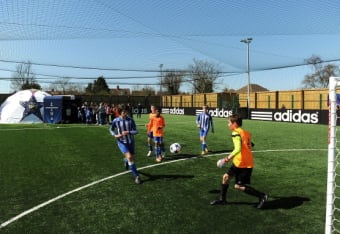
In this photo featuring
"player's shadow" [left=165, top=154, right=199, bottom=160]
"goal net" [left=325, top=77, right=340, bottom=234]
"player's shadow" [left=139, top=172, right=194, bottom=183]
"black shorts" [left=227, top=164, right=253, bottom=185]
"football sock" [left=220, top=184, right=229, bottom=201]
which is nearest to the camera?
"goal net" [left=325, top=77, right=340, bottom=234]

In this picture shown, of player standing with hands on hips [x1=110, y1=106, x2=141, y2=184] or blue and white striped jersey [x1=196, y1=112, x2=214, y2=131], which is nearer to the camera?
player standing with hands on hips [x1=110, y1=106, x2=141, y2=184]

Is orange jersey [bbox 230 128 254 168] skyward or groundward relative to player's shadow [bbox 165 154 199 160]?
skyward

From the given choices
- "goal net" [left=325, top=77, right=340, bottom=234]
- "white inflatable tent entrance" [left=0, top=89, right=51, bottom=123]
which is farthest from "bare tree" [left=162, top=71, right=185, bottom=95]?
"goal net" [left=325, top=77, right=340, bottom=234]

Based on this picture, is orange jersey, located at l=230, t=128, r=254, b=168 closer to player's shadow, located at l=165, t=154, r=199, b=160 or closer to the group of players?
the group of players

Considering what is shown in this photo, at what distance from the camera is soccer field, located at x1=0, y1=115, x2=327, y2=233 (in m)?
6.16

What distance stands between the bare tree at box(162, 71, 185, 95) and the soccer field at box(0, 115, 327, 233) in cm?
7296

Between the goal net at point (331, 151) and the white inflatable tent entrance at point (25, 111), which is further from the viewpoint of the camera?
the white inflatable tent entrance at point (25, 111)

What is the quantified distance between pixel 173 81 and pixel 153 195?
267ft

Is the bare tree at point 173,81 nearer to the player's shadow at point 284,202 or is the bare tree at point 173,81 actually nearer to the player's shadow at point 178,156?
the player's shadow at point 178,156

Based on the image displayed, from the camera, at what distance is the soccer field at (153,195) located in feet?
20.2

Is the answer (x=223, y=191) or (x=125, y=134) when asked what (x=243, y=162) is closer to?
(x=223, y=191)

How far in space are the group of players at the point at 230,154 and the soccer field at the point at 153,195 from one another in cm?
31

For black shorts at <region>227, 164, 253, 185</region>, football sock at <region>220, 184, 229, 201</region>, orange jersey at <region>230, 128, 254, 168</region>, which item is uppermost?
orange jersey at <region>230, 128, 254, 168</region>

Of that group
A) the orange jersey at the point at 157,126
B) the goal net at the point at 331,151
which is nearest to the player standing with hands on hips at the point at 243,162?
the goal net at the point at 331,151
